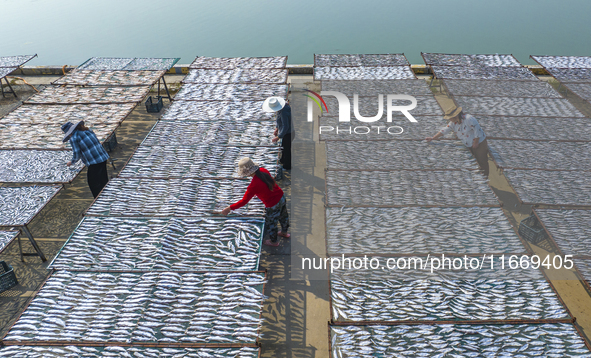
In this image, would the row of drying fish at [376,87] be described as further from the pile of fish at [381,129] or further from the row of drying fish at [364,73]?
the pile of fish at [381,129]

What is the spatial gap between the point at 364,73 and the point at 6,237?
934 cm

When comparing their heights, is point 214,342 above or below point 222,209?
below

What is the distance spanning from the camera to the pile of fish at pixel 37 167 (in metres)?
6.76

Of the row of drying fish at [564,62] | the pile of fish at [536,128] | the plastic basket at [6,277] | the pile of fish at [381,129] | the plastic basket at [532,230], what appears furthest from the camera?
the row of drying fish at [564,62]

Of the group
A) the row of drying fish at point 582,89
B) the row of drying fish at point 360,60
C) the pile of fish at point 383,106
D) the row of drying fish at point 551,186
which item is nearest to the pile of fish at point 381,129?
the pile of fish at point 383,106

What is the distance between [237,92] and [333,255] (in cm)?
642

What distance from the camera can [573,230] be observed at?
5145 millimetres

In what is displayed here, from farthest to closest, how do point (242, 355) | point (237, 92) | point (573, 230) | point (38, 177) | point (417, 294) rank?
1. point (237, 92)
2. point (38, 177)
3. point (573, 230)
4. point (417, 294)
5. point (242, 355)

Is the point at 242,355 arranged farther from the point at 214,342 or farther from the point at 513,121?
the point at 513,121

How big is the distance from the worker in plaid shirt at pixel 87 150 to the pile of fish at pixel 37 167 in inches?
9.6

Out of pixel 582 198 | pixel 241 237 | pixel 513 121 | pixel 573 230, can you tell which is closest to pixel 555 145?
pixel 513 121

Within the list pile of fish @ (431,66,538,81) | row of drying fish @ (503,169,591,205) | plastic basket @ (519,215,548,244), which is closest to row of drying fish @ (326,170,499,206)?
row of drying fish @ (503,169,591,205)

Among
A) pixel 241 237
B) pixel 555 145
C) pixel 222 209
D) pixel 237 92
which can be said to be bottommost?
pixel 241 237

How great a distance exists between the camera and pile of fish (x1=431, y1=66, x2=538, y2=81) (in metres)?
10.5
